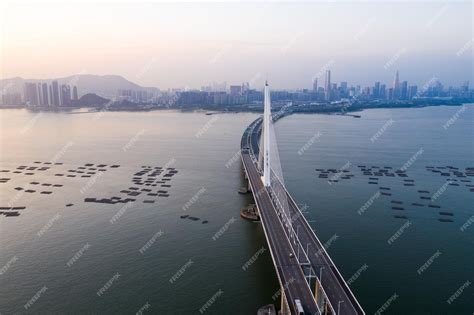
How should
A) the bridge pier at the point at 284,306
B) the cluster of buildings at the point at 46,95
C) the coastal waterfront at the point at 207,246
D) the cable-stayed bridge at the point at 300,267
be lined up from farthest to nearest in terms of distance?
the cluster of buildings at the point at 46,95 < the coastal waterfront at the point at 207,246 < the bridge pier at the point at 284,306 < the cable-stayed bridge at the point at 300,267

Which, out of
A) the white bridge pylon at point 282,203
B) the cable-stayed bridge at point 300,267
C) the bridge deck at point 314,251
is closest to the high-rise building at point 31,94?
the white bridge pylon at point 282,203

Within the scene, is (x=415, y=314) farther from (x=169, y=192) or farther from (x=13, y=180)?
(x=13, y=180)

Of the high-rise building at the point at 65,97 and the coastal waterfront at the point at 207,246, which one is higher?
the high-rise building at the point at 65,97

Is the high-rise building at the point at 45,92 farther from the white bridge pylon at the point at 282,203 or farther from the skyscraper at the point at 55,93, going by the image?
the white bridge pylon at the point at 282,203

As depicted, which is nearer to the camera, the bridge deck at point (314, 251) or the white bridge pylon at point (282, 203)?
the bridge deck at point (314, 251)

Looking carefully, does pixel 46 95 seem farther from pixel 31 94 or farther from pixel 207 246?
pixel 207 246

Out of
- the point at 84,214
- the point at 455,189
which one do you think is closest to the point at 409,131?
the point at 455,189


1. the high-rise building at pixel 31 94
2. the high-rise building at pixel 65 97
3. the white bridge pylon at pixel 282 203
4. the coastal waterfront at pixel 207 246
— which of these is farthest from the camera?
the high-rise building at pixel 65 97

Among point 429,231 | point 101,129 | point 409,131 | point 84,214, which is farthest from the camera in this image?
point 101,129

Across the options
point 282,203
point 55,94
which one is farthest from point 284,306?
point 55,94

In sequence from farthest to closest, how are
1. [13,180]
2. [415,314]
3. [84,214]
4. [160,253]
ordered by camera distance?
[13,180]
[84,214]
[160,253]
[415,314]
